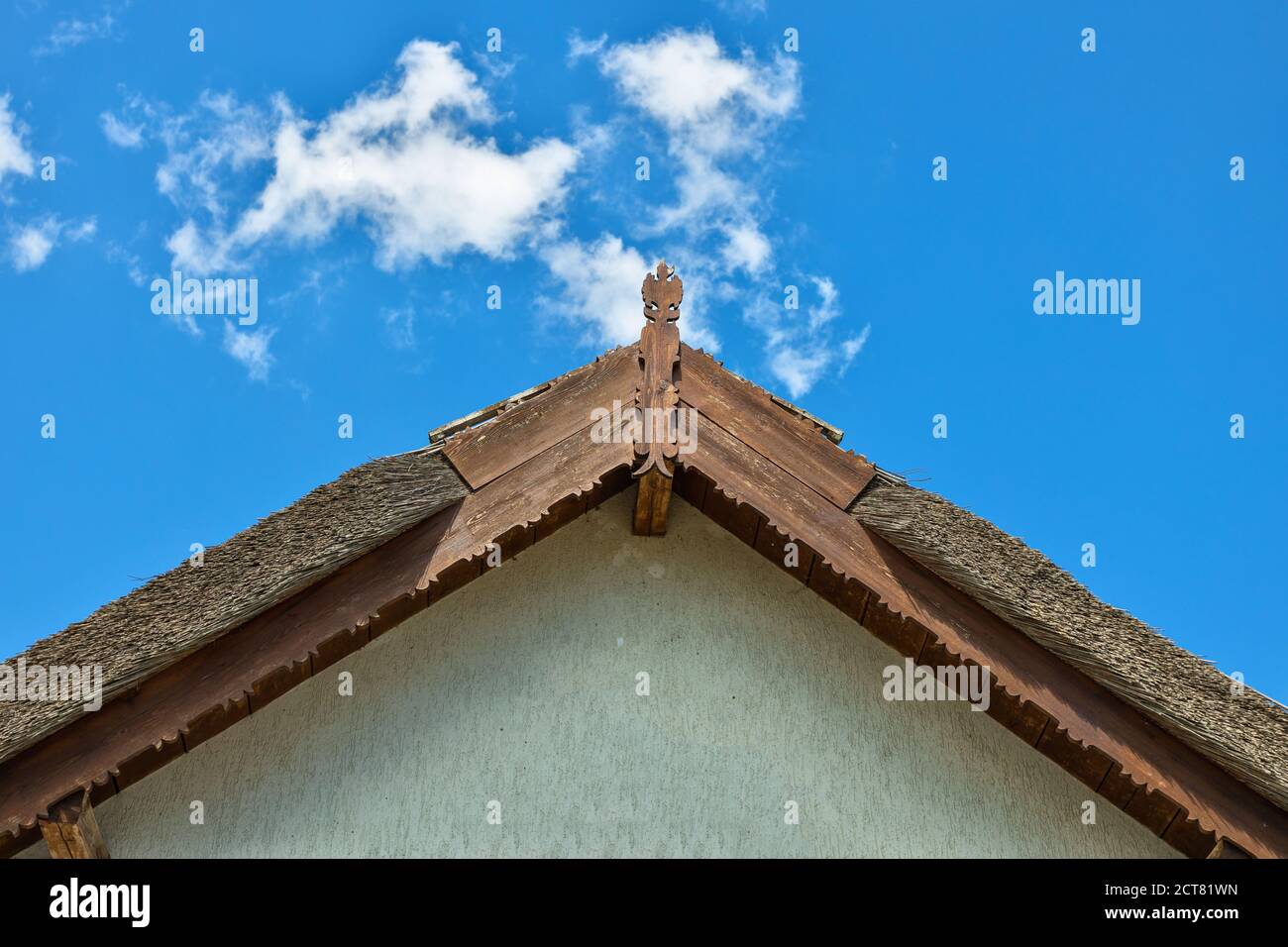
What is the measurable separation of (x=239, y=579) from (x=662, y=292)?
6.04 ft

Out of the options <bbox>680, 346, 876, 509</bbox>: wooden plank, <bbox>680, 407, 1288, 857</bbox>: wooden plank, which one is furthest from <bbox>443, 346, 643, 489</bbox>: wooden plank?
<bbox>680, 407, 1288, 857</bbox>: wooden plank

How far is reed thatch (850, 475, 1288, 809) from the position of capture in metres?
4.66

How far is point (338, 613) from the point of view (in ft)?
15.6

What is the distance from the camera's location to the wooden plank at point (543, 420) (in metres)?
5.00

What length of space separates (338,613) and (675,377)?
149 centimetres

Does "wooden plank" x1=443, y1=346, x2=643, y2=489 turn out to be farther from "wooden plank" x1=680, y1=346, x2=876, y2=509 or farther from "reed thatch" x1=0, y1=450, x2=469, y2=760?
"wooden plank" x1=680, y1=346, x2=876, y2=509

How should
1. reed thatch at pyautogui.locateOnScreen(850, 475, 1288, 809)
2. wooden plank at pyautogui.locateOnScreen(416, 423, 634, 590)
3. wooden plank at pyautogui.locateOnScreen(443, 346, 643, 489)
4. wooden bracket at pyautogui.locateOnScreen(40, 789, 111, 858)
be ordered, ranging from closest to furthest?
wooden bracket at pyautogui.locateOnScreen(40, 789, 111, 858) → reed thatch at pyautogui.locateOnScreen(850, 475, 1288, 809) → wooden plank at pyautogui.locateOnScreen(416, 423, 634, 590) → wooden plank at pyautogui.locateOnScreen(443, 346, 643, 489)

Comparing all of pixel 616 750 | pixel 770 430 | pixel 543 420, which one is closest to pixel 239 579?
pixel 543 420

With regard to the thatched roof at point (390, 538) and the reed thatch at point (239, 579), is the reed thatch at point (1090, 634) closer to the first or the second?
the thatched roof at point (390, 538)

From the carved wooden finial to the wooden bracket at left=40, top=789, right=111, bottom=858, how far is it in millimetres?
2550

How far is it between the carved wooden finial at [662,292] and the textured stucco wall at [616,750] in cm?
94

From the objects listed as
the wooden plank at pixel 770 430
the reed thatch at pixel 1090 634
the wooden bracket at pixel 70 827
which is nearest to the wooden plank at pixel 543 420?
the wooden plank at pixel 770 430

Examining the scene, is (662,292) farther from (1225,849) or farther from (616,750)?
(1225,849)
